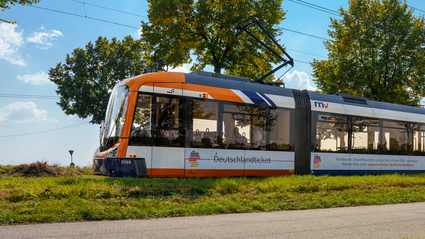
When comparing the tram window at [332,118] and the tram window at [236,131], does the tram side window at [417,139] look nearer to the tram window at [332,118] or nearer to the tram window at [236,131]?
the tram window at [332,118]

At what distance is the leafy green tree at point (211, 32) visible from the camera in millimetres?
24078

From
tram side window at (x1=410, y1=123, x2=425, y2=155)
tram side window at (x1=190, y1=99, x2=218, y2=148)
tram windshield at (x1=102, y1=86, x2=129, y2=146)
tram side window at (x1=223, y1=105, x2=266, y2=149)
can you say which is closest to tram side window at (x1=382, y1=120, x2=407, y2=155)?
tram side window at (x1=410, y1=123, x2=425, y2=155)

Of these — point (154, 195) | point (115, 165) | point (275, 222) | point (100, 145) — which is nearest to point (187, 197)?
point (154, 195)

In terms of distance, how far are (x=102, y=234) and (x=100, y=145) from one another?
7.23 metres

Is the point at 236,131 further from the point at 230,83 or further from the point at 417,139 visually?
the point at 417,139

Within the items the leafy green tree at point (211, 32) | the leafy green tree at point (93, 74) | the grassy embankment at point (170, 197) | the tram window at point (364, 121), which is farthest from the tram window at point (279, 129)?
the leafy green tree at point (93, 74)

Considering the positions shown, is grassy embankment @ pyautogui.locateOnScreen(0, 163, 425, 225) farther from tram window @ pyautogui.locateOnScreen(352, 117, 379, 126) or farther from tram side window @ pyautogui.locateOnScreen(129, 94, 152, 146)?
tram window @ pyautogui.locateOnScreen(352, 117, 379, 126)

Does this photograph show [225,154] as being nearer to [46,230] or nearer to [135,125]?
[135,125]

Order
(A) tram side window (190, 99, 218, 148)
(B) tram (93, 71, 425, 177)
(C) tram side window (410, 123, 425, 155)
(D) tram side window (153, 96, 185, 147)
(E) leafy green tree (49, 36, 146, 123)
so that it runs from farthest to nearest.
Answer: (E) leafy green tree (49, 36, 146, 123) → (C) tram side window (410, 123, 425, 155) → (A) tram side window (190, 99, 218, 148) → (D) tram side window (153, 96, 185, 147) → (B) tram (93, 71, 425, 177)

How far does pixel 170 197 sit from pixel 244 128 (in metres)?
5.25

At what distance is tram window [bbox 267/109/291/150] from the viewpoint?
553 inches

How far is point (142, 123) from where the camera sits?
11.6 meters

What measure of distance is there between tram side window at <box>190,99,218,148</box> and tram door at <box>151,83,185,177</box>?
43 cm

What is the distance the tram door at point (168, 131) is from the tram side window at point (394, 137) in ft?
34.3
